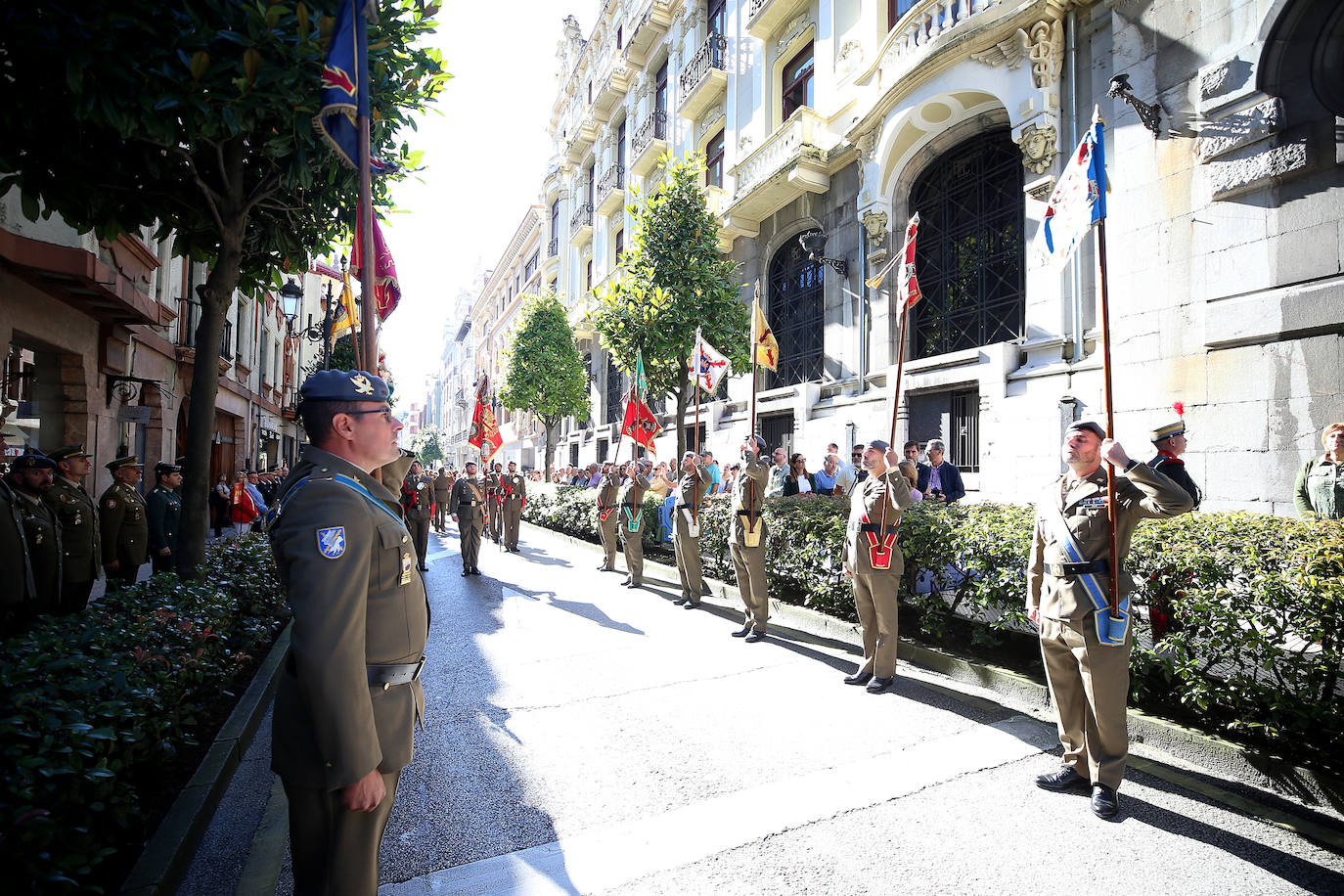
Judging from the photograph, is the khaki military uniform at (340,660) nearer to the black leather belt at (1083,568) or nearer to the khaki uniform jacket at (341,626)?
the khaki uniform jacket at (341,626)

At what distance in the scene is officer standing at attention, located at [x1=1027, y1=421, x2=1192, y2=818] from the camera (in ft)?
11.3

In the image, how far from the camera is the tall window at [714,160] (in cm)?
2145

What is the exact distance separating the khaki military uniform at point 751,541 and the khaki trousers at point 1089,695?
3529 mm

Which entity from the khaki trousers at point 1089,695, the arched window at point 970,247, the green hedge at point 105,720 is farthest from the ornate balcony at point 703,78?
the khaki trousers at point 1089,695

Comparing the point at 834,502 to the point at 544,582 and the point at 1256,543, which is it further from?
the point at 544,582

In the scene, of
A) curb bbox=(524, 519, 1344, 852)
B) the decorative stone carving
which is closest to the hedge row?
curb bbox=(524, 519, 1344, 852)

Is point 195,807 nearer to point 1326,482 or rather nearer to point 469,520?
point 1326,482

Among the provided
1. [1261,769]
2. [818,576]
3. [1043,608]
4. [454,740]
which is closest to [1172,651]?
[1261,769]

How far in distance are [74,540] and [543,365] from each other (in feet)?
71.0

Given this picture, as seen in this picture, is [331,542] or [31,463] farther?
[31,463]

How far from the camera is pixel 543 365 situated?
27.6m

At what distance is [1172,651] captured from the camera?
160 inches

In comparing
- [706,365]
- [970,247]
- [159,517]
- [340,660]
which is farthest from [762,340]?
[340,660]

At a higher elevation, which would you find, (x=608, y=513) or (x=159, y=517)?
(x=159, y=517)
